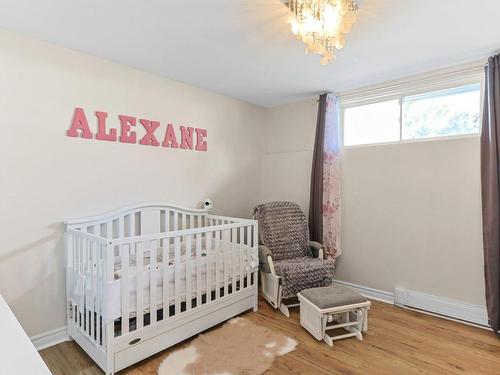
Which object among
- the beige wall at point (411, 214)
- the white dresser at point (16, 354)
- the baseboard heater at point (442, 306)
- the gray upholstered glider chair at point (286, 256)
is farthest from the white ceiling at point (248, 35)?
the baseboard heater at point (442, 306)

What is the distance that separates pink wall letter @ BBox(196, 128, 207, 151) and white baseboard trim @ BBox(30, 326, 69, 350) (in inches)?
80.0

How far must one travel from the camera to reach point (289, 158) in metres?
3.78

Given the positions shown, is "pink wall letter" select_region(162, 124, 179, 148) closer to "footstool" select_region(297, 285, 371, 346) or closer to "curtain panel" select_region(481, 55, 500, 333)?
"footstool" select_region(297, 285, 371, 346)

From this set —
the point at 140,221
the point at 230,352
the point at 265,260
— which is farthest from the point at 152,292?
the point at 265,260

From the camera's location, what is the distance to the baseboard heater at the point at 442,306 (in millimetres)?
2488

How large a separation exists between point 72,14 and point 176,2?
2.28ft

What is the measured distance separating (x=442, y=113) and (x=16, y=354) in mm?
3360

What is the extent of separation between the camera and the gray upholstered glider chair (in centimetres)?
271

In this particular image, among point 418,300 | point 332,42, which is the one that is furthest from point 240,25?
point 418,300

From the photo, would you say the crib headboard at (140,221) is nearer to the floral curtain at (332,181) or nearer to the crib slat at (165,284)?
the crib slat at (165,284)

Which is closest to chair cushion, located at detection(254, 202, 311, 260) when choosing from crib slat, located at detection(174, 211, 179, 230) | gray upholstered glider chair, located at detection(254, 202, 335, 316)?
gray upholstered glider chair, located at detection(254, 202, 335, 316)

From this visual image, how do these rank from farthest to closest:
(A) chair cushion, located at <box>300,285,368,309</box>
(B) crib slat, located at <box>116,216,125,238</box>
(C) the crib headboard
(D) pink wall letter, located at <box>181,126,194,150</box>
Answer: (D) pink wall letter, located at <box>181,126,194,150</box>
(B) crib slat, located at <box>116,216,125,238</box>
(C) the crib headboard
(A) chair cushion, located at <box>300,285,368,309</box>

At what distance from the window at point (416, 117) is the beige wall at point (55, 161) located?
203 cm

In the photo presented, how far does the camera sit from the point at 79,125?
2309mm
